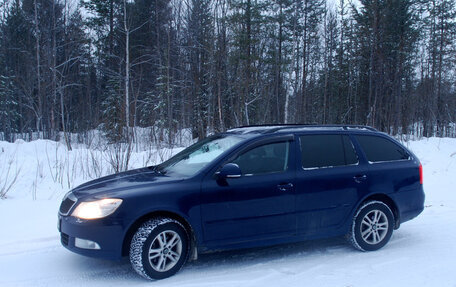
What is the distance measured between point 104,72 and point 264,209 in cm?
2624

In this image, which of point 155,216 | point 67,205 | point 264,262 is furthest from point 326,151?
point 67,205

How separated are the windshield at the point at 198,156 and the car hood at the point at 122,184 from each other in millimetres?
235

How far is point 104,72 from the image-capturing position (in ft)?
89.6

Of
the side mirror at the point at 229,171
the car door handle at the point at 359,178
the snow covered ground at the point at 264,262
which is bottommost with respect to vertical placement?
the snow covered ground at the point at 264,262

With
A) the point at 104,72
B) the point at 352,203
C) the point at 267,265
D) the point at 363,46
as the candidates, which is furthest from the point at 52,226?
the point at 363,46

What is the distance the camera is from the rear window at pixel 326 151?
4566mm

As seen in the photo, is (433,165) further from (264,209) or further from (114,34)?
(114,34)

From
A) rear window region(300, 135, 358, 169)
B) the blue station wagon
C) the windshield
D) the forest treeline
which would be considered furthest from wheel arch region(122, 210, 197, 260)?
the forest treeline

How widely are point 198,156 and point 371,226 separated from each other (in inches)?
104

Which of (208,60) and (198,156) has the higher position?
(208,60)

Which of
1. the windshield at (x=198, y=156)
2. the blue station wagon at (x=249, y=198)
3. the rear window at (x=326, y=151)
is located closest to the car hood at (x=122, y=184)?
the blue station wagon at (x=249, y=198)

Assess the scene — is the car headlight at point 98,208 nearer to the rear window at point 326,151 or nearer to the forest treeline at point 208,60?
the rear window at point 326,151

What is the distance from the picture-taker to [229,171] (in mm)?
3943

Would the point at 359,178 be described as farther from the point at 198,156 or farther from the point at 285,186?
the point at 198,156
